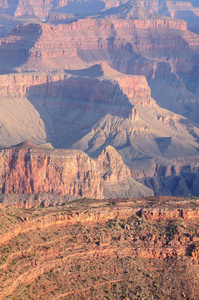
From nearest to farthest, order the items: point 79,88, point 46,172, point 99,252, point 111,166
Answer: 1. point 99,252
2. point 46,172
3. point 111,166
4. point 79,88

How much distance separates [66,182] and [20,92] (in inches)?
2871

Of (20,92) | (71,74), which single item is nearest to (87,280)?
(20,92)

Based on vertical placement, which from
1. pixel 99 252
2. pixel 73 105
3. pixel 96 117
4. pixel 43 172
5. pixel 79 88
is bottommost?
pixel 73 105

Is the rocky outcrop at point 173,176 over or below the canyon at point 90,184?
below

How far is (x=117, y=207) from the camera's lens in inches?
1949

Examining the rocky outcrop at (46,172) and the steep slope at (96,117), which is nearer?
the rocky outcrop at (46,172)

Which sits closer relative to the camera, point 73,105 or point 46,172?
point 46,172

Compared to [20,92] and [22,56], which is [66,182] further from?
[22,56]

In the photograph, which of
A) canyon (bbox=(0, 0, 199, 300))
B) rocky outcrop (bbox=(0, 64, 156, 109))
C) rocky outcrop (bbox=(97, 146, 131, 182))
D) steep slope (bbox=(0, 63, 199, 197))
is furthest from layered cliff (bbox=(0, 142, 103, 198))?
rocky outcrop (bbox=(0, 64, 156, 109))

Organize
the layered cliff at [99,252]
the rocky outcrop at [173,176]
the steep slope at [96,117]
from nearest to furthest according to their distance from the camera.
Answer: the layered cliff at [99,252]
the rocky outcrop at [173,176]
the steep slope at [96,117]

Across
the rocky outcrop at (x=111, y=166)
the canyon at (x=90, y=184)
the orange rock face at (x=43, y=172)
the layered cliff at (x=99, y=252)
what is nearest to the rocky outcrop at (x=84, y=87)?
the canyon at (x=90, y=184)

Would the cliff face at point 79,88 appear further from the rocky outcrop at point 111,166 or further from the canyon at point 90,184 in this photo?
the rocky outcrop at point 111,166

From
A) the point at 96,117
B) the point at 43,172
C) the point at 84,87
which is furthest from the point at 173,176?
the point at 43,172

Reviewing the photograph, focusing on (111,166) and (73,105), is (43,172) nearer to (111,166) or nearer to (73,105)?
(111,166)
